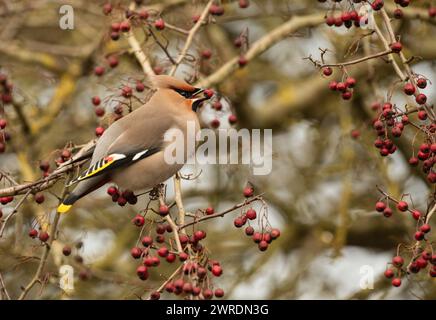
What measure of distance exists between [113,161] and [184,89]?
615mm

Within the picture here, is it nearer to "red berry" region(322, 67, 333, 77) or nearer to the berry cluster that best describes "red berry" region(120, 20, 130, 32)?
the berry cluster

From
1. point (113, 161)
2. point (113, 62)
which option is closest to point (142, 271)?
point (113, 161)

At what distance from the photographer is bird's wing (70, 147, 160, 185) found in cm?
422

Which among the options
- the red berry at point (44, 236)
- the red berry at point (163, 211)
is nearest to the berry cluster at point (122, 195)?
the red berry at point (44, 236)

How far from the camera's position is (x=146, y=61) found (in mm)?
4957

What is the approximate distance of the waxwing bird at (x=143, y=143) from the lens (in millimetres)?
4355

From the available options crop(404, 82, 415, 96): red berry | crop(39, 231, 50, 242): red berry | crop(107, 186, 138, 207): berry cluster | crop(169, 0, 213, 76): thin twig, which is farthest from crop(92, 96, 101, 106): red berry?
crop(404, 82, 415, 96): red berry

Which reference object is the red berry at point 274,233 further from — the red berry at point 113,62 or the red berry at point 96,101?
the red berry at point 113,62

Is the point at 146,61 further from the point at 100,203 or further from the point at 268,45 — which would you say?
the point at 100,203

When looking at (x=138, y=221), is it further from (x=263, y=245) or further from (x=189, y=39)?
(x=189, y=39)

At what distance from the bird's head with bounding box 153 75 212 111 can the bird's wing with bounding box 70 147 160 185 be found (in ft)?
1.15

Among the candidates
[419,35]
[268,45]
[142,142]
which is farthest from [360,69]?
[142,142]

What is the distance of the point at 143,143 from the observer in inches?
182
